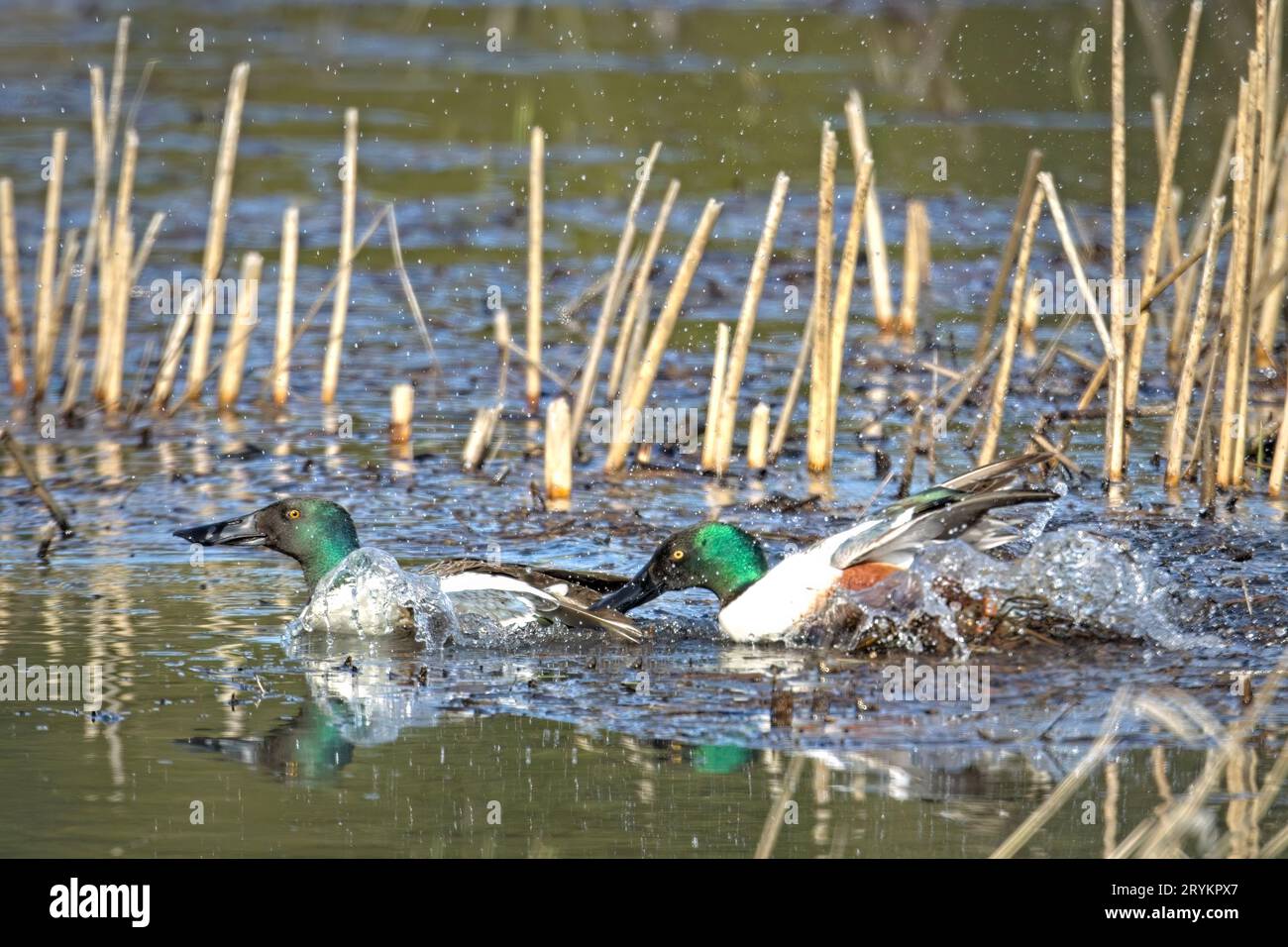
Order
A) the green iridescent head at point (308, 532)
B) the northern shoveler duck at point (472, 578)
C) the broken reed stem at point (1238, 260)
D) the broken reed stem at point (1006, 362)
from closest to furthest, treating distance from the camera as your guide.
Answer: the northern shoveler duck at point (472, 578), the green iridescent head at point (308, 532), the broken reed stem at point (1238, 260), the broken reed stem at point (1006, 362)

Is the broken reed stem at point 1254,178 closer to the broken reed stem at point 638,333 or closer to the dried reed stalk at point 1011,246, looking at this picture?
the dried reed stalk at point 1011,246

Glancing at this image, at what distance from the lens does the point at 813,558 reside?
23.0ft

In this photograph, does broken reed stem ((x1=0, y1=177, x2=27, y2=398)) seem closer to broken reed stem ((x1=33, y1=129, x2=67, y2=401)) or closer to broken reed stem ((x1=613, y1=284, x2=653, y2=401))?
broken reed stem ((x1=33, y1=129, x2=67, y2=401))

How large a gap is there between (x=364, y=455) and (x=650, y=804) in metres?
4.93

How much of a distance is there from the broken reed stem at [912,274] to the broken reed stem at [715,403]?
295 centimetres

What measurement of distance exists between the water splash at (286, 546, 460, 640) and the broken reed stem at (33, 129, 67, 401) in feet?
12.2

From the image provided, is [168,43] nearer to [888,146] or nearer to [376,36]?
[376,36]

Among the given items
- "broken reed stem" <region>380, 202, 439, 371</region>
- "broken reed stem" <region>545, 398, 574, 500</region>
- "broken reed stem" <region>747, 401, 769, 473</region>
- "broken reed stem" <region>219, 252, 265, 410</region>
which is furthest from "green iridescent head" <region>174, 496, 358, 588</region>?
"broken reed stem" <region>219, 252, 265, 410</region>

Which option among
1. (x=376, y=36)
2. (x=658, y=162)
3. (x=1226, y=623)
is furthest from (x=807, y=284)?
(x=376, y=36)

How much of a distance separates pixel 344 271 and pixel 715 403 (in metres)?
2.15

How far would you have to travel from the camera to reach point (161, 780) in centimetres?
534

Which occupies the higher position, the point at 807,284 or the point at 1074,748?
the point at 807,284

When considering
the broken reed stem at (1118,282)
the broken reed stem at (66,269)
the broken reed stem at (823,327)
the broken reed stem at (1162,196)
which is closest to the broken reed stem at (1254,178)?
the broken reed stem at (1162,196)

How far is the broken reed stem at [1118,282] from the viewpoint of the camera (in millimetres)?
7734
